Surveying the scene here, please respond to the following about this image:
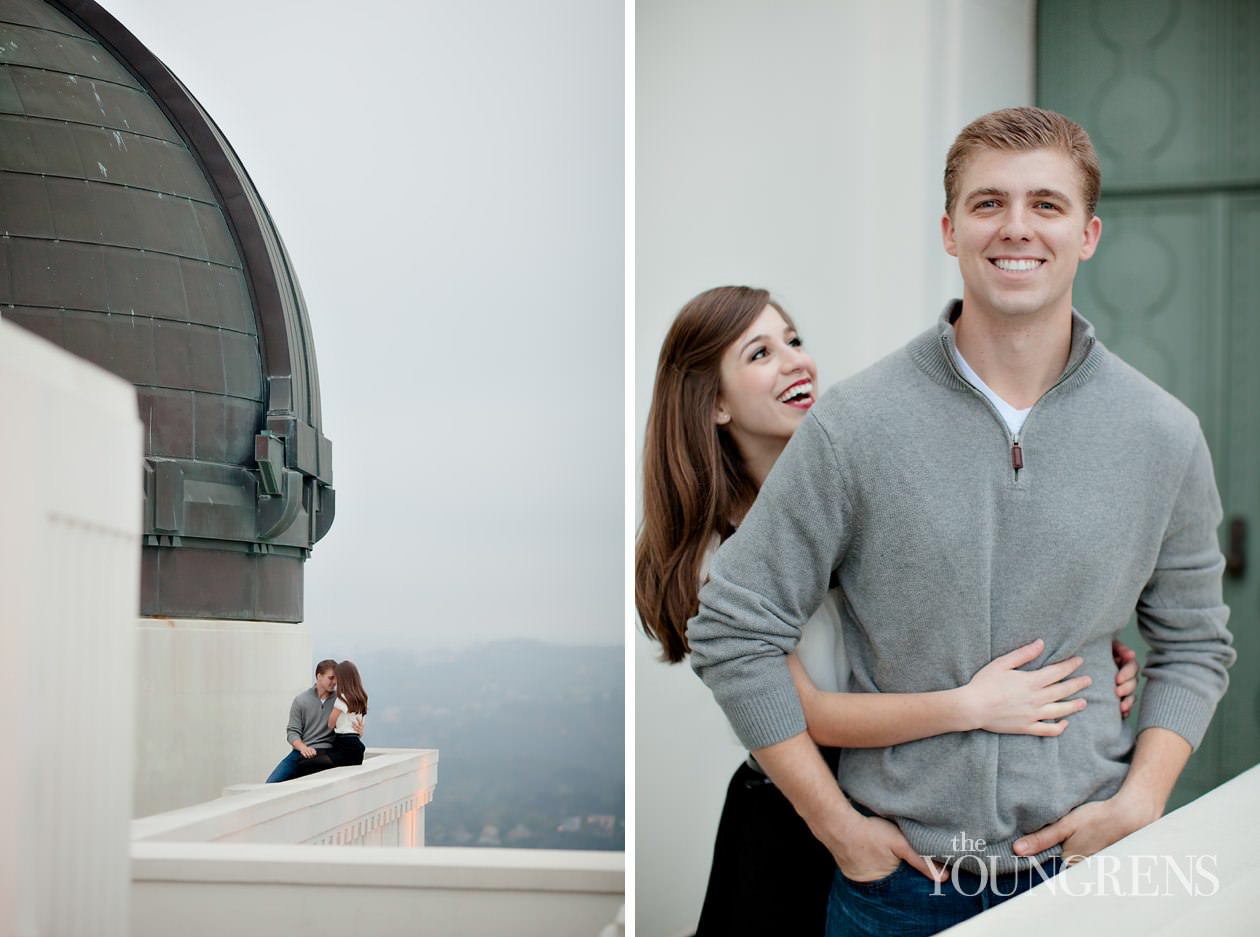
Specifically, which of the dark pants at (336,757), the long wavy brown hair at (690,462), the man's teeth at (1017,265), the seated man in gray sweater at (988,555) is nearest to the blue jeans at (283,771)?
the dark pants at (336,757)

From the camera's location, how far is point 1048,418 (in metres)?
1.64

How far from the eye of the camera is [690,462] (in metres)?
2.08

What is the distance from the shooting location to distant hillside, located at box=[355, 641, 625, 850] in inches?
90.2

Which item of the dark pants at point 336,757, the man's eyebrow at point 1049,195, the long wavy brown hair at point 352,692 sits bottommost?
A: the dark pants at point 336,757

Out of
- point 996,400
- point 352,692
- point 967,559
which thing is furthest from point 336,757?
point 996,400

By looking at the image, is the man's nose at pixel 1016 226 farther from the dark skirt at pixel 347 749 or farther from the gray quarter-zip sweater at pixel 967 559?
the dark skirt at pixel 347 749

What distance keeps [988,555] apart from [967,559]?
0.03 m

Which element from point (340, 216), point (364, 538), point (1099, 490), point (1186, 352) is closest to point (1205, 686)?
point (1099, 490)

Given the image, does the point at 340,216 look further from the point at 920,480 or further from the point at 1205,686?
the point at 1205,686

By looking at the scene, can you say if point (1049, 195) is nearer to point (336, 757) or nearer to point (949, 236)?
point (949, 236)

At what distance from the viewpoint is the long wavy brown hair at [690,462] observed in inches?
81.0

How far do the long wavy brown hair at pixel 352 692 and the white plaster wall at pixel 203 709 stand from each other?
9cm

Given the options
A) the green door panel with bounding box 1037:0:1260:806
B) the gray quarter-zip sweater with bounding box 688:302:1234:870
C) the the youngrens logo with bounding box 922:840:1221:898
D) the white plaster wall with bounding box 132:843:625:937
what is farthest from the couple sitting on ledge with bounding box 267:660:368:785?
the green door panel with bounding box 1037:0:1260:806

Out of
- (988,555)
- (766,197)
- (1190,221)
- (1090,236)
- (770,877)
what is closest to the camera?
(988,555)
